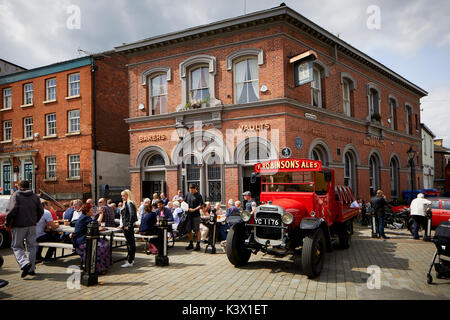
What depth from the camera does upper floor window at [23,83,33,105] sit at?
2391 cm

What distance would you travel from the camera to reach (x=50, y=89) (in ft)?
75.6

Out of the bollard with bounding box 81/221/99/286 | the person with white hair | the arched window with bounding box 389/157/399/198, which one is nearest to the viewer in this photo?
the bollard with bounding box 81/221/99/286

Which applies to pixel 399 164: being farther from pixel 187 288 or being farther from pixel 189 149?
pixel 187 288

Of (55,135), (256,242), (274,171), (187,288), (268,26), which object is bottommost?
(187,288)

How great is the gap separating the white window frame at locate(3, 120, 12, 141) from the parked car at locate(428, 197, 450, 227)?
2833cm

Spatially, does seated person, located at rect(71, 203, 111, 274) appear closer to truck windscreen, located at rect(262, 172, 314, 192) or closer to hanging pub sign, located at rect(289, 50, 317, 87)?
truck windscreen, located at rect(262, 172, 314, 192)

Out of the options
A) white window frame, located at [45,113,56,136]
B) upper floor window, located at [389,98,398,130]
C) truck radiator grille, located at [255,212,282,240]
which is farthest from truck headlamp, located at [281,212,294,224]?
white window frame, located at [45,113,56,136]

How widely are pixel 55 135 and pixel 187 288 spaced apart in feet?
66.2

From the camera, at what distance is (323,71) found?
56.1 ft

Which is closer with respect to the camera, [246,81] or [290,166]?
[290,166]

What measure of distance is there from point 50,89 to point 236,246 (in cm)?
2148

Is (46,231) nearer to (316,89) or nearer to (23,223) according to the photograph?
(23,223)

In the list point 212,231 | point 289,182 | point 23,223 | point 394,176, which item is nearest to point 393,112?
Answer: point 394,176
